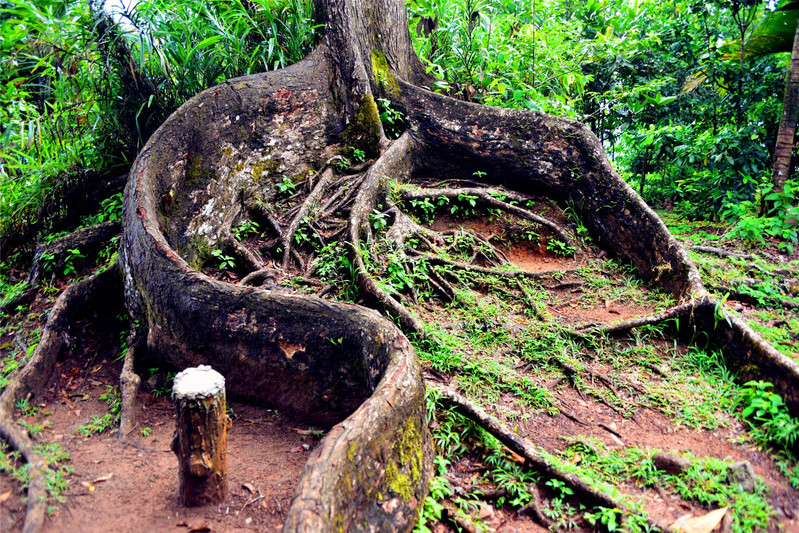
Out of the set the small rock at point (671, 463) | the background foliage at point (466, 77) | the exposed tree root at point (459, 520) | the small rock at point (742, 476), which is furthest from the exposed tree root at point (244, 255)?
the small rock at point (742, 476)

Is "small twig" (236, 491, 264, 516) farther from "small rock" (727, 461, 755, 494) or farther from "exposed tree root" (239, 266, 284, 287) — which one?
"small rock" (727, 461, 755, 494)

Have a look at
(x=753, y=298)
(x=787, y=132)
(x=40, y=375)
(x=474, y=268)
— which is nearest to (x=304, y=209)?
(x=474, y=268)

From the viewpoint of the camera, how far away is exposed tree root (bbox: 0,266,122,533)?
2.55 m

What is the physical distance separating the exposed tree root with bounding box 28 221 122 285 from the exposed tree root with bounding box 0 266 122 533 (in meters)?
1.12

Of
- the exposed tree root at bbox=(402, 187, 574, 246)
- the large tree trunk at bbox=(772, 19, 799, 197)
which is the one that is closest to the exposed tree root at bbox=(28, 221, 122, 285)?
the exposed tree root at bbox=(402, 187, 574, 246)

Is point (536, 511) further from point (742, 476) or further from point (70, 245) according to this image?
point (70, 245)

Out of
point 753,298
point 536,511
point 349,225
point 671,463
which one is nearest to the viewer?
point 536,511

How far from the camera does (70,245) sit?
212 inches

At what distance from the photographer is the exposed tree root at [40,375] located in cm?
255

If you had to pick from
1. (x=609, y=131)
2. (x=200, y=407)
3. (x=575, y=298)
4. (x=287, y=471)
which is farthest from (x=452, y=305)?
(x=609, y=131)

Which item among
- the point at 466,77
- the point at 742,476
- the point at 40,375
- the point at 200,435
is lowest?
the point at 40,375

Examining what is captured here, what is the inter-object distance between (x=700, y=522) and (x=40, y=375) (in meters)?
4.51

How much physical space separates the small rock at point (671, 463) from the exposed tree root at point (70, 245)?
5554 millimetres

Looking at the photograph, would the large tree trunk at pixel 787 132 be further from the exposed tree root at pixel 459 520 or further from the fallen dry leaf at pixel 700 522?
the exposed tree root at pixel 459 520
